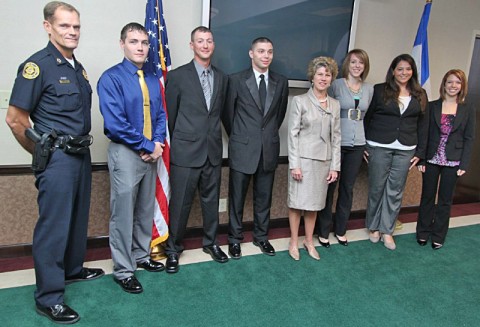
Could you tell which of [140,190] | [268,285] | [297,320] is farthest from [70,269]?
[297,320]

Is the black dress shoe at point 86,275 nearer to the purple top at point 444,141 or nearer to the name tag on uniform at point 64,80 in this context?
the name tag on uniform at point 64,80

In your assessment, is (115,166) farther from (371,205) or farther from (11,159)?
(371,205)

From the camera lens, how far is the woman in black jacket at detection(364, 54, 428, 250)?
3061 millimetres

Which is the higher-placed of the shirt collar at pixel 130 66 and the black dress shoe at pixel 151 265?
the shirt collar at pixel 130 66

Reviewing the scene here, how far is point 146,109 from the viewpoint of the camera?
2.34 meters

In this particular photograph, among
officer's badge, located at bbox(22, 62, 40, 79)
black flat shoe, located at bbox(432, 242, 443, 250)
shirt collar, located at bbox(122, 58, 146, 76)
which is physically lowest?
A: black flat shoe, located at bbox(432, 242, 443, 250)

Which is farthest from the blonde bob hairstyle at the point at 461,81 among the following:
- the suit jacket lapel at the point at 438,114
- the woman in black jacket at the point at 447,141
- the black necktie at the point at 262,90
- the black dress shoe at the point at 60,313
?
the black dress shoe at the point at 60,313

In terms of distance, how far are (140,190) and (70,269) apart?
26.2 inches

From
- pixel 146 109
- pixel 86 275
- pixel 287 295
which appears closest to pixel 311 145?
pixel 287 295

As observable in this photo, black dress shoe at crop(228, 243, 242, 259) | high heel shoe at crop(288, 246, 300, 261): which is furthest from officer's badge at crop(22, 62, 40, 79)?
high heel shoe at crop(288, 246, 300, 261)

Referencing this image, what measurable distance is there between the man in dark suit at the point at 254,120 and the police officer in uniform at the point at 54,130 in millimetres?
1075

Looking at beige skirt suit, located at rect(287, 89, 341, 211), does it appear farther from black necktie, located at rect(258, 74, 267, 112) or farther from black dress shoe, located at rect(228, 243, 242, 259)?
black dress shoe, located at rect(228, 243, 242, 259)

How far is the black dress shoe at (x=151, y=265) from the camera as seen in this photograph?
101 inches

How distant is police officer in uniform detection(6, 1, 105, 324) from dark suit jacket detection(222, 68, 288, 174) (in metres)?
1.07
